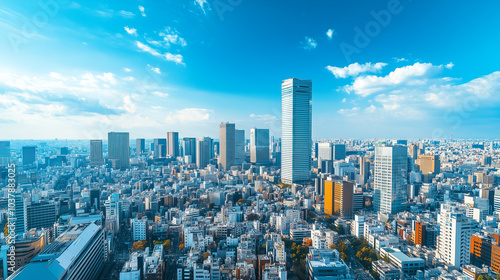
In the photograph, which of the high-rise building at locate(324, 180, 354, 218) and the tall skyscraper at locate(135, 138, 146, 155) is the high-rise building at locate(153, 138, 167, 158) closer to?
the tall skyscraper at locate(135, 138, 146, 155)

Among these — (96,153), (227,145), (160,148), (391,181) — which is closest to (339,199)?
(391,181)

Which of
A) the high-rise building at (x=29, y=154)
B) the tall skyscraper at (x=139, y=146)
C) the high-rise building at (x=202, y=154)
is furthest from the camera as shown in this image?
the tall skyscraper at (x=139, y=146)

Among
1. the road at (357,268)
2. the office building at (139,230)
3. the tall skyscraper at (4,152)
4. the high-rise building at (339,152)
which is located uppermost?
the tall skyscraper at (4,152)

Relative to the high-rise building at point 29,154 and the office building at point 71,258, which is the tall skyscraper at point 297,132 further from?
the high-rise building at point 29,154

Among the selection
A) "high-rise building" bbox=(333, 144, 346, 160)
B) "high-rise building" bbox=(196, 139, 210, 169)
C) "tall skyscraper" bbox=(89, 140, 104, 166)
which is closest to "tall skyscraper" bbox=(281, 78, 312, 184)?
"high-rise building" bbox=(333, 144, 346, 160)

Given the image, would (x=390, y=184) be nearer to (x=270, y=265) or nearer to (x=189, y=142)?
(x=270, y=265)

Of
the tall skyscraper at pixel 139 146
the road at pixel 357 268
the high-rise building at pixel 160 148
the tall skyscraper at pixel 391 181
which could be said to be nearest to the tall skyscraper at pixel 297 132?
the tall skyscraper at pixel 391 181

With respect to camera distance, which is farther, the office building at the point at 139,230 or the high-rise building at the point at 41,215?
the high-rise building at the point at 41,215
